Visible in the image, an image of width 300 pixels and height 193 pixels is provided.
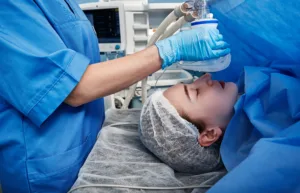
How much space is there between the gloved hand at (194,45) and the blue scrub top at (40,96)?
0.96 feet

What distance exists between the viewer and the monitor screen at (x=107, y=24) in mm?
2162

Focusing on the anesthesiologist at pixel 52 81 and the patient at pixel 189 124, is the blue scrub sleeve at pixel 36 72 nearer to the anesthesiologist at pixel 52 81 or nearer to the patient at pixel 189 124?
the anesthesiologist at pixel 52 81

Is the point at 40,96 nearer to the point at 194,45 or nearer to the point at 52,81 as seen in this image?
the point at 52,81

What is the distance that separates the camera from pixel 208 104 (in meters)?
1.06

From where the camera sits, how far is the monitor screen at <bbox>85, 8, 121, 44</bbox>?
7.09 ft

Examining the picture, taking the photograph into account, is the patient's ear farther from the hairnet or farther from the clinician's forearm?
the clinician's forearm

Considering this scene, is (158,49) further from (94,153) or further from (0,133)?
(0,133)

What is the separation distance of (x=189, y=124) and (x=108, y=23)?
1.51 metres

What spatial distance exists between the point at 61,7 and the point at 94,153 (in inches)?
22.1

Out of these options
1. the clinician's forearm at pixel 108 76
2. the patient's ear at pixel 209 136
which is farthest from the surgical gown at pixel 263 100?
the clinician's forearm at pixel 108 76

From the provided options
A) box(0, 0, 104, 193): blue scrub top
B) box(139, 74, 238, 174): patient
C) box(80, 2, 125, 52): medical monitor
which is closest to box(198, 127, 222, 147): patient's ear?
box(139, 74, 238, 174): patient

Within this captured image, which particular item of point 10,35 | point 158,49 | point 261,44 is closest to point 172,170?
point 158,49

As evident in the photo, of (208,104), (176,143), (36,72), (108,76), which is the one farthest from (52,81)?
(208,104)

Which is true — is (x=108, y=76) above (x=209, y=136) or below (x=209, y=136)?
above
